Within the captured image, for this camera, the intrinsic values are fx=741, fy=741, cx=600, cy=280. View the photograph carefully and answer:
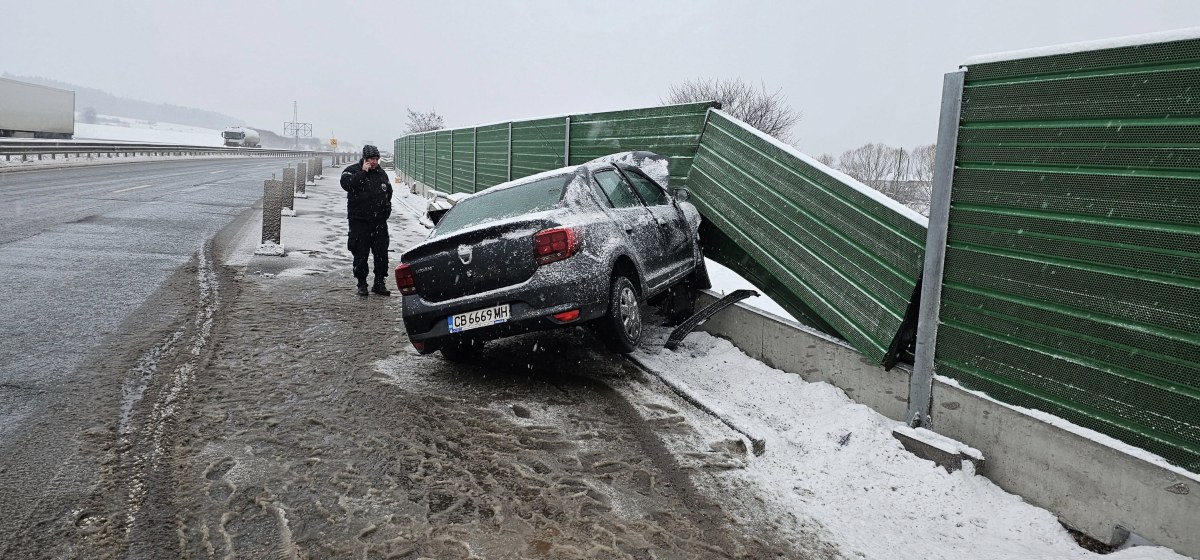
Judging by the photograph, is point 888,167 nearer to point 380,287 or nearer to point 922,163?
point 922,163

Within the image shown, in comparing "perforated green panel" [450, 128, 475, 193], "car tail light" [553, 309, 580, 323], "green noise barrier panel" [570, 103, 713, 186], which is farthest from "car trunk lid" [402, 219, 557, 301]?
"perforated green panel" [450, 128, 475, 193]

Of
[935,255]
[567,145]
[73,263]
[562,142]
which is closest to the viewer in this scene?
[935,255]

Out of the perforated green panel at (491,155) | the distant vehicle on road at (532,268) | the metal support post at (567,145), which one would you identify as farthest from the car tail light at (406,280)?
the perforated green panel at (491,155)

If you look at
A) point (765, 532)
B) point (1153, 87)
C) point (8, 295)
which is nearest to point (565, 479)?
point (765, 532)

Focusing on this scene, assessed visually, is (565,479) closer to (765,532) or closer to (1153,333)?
(765,532)

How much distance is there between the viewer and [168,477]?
3471 millimetres

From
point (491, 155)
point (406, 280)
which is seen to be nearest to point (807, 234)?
point (406, 280)

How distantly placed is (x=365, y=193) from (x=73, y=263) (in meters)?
3.46

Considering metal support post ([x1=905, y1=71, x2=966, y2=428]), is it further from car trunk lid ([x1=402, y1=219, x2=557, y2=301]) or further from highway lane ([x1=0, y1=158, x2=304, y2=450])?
highway lane ([x1=0, y1=158, x2=304, y2=450])

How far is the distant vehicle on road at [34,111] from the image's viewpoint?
37.1 meters

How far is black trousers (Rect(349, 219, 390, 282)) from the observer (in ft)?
27.0

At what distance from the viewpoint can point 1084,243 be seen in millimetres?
3455

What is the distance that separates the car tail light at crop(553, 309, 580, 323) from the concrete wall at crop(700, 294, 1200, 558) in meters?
1.81

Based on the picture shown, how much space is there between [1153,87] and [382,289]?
7.13m
